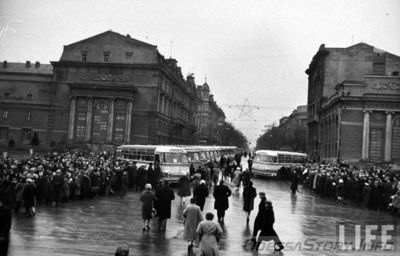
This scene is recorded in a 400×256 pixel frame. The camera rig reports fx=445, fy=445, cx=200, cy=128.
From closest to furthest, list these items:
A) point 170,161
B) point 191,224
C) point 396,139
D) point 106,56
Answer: point 191,224 → point 170,161 → point 396,139 → point 106,56

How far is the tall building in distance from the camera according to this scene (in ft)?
199

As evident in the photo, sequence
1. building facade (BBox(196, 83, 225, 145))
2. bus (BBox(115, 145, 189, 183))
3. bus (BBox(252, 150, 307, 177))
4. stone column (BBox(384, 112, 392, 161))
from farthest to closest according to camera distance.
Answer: building facade (BBox(196, 83, 225, 145))
stone column (BBox(384, 112, 392, 161))
bus (BBox(252, 150, 307, 177))
bus (BBox(115, 145, 189, 183))

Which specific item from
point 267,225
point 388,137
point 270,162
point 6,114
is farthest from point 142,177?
point 6,114

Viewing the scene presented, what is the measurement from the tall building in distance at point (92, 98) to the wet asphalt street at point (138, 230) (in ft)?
125

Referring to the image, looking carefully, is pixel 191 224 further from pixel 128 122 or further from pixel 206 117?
→ pixel 206 117

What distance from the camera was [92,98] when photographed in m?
60.8

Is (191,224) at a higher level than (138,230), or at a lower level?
higher

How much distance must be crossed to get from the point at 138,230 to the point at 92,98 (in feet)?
158

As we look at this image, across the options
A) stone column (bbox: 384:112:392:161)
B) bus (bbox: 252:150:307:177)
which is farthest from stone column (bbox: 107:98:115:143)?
stone column (bbox: 384:112:392:161)

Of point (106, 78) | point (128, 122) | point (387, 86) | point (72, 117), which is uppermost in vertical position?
point (106, 78)

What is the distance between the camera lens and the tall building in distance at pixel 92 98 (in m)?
60.6

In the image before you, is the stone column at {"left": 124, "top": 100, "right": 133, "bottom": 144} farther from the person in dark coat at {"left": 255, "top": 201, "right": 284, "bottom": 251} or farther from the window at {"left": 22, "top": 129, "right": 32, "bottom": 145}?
the person in dark coat at {"left": 255, "top": 201, "right": 284, "bottom": 251}

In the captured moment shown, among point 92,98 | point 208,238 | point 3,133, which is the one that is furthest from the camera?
point 3,133

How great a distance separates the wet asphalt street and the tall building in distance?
38.1 meters
